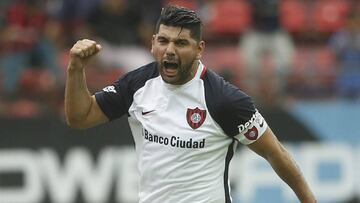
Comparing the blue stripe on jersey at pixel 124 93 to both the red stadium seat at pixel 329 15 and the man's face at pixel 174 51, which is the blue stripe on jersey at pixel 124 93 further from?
the red stadium seat at pixel 329 15

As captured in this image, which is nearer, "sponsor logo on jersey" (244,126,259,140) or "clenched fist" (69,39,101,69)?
"clenched fist" (69,39,101,69)

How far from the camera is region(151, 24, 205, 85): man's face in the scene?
207 inches

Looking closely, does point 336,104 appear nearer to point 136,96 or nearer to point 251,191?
point 251,191

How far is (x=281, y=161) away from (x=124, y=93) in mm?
969

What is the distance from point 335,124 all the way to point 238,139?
6.11 meters

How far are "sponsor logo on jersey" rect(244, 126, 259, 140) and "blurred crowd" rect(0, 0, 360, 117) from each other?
542cm

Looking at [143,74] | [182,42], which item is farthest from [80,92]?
[182,42]

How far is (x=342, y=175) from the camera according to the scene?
11.5 metres

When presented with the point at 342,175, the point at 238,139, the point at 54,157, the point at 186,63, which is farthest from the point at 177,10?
the point at 342,175

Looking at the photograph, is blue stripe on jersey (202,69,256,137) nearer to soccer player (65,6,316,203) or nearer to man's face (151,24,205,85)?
soccer player (65,6,316,203)

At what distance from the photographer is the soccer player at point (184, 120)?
532cm

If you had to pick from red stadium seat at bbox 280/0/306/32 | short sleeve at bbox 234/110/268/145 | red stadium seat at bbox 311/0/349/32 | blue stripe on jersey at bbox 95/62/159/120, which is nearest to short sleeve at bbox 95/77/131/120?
blue stripe on jersey at bbox 95/62/159/120

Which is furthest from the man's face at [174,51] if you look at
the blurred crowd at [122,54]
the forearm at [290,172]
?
the blurred crowd at [122,54]

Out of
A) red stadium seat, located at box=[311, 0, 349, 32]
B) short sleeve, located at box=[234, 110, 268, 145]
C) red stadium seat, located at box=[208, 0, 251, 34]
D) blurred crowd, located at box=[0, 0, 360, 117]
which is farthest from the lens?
red stadium seat, located at box=[311, 0, 349, 32]
